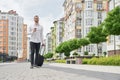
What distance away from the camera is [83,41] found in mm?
75688

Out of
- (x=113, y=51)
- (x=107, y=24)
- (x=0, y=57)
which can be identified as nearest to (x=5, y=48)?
(x=0, y=57)

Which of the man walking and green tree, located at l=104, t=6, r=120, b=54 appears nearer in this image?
the man walking

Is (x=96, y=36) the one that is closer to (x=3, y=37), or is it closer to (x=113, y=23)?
(x=113, y=23)

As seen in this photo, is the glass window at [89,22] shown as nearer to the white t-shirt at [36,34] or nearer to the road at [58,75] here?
the white t-shirt at [36,34]

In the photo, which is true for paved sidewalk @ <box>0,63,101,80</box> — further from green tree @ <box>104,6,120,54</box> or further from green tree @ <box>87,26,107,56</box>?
green tree @ <box>87,26,107,56</box>

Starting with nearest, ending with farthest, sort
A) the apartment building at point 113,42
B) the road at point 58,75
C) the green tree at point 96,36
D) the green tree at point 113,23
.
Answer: the road at point 58,75, the green tree at point 113,23, the green tree at point 96,36, the apartment building at point 113,42

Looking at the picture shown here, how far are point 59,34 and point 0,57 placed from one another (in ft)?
96.6

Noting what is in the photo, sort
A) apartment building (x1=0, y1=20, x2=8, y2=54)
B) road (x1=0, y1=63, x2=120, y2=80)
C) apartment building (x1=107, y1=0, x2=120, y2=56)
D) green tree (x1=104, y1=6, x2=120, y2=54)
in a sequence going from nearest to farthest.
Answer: road (x1=0, y1=63, x2=120, y2=80)
green tree (x1=104, y1=6, x2=120, y2=54)
apartment building (x1=107, y1=0, x2=120, y2=56)
apartment building (x1=0, y1=20, x2=8, y2=54)

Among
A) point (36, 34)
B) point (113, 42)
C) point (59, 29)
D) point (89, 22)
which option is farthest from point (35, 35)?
point (59, 29)

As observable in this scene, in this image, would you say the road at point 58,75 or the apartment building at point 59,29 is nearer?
the road at point 58,75

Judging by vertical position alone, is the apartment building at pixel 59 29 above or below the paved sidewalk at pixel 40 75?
above

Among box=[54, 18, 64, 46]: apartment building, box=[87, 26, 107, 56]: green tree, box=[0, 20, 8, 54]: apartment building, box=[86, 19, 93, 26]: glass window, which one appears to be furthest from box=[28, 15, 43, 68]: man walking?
box=[0, 20, 8, 54]: apartment building

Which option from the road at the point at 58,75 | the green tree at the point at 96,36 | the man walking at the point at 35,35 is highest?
the green tree at the point at 96,36

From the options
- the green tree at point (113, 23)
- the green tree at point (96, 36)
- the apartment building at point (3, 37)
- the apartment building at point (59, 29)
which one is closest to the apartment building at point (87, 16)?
the green tree at point (96, 36)
